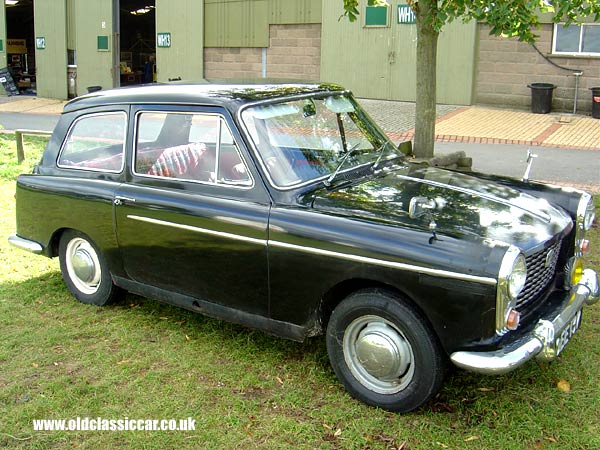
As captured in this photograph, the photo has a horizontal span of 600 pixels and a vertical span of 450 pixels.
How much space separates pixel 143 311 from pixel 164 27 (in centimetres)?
1869

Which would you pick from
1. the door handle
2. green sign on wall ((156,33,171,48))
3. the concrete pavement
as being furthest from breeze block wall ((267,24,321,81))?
the door handle

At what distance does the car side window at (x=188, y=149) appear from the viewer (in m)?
4.09

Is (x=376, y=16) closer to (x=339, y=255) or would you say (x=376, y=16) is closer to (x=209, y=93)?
(x=209, y=93)

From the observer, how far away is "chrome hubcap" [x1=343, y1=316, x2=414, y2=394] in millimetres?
3439

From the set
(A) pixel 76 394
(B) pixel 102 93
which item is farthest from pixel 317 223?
(B) pixel 102 93

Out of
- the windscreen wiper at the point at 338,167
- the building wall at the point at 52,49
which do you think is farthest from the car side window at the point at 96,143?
the building wall at the point at 52,49

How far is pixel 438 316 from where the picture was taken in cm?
324

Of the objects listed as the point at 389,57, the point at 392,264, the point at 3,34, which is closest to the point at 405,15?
the point at 389,57

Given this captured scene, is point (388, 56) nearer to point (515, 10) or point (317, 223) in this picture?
point (515, 10)

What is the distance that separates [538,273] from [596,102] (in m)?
12.3

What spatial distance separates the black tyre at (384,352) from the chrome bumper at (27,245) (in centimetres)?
269

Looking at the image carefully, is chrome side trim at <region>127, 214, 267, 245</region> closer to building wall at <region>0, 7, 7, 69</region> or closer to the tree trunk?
the tree trunk

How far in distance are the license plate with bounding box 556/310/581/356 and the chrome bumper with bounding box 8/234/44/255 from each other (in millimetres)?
3810

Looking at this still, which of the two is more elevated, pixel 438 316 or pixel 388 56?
pixel 388 56
